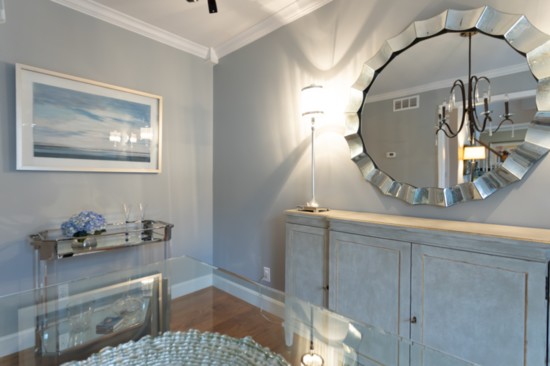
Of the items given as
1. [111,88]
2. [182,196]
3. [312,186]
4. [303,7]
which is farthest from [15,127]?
[303,7]

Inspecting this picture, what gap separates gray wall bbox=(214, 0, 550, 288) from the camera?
4.74 feet

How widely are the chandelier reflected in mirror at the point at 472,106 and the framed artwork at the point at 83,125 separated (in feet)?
7.84

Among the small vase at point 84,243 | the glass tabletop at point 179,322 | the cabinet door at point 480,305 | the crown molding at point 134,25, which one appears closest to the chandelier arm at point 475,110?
the cabinet door at point 480,305

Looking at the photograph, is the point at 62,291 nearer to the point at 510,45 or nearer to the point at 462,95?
the point at 462,95

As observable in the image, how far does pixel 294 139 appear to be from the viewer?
232 cm

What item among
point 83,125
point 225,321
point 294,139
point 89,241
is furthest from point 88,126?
point 225,321

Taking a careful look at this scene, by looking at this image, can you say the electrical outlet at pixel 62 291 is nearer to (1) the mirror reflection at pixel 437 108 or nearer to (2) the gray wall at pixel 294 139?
(2) the gray wall at pixel 294 139

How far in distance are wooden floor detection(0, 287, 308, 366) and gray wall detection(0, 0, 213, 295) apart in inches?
29.3

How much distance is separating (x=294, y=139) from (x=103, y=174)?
1661mm

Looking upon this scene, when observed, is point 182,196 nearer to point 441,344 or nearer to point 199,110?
point 199,110

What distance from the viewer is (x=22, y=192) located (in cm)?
198

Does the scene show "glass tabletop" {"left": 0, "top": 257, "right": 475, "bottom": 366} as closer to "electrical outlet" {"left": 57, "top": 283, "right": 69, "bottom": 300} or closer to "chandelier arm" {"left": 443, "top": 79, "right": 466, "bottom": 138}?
"electrical outlet" {"left": 57, "top": 283, "right": 69, "bottom": 300}

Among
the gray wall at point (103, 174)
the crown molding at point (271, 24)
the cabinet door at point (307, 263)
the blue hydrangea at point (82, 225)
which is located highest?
the crown molding at point (271, 24)

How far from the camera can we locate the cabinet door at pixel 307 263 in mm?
1756
